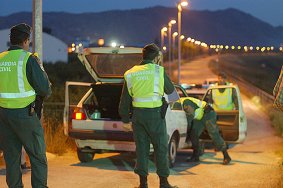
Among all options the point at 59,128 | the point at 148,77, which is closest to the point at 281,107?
the point at 148,77

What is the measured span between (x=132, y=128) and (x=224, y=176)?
97.0 inches

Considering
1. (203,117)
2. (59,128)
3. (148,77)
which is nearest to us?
(148,77)

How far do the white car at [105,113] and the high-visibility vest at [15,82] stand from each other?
12.5ft

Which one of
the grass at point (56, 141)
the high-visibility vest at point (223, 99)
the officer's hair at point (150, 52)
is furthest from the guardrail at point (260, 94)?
the officer's hair at point (150, 52)

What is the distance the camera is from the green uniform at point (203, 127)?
10570mm

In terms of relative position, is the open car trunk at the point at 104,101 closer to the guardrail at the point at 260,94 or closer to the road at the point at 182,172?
the road at the point at 182,172

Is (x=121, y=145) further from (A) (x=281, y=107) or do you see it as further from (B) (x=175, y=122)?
(A) (x=281, y=107)

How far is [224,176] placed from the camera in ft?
29.3

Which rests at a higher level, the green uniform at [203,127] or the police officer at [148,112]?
the police officer at [148,112]

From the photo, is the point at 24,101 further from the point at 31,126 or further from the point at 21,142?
the point at 21,142

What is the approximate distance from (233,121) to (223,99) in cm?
62

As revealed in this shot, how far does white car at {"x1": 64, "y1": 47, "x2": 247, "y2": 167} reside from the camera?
9484 millimetres

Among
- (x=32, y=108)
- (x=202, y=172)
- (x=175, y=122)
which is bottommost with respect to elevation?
(x=202, y=172)

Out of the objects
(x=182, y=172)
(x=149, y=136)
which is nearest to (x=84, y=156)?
(x=182, y=172)
